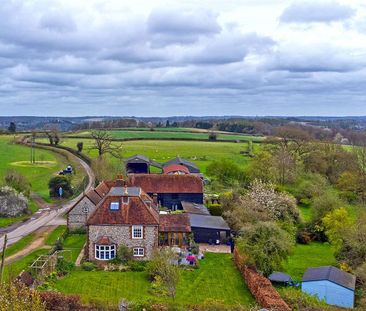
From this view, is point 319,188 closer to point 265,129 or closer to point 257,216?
point 257,216

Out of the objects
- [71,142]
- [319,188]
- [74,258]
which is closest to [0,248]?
[74,258]

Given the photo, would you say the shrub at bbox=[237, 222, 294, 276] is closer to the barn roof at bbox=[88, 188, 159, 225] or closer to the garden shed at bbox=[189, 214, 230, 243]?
the barn roof at bbox=[88, 188, 159, 225]

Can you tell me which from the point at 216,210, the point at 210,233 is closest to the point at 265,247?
the point at 210,233

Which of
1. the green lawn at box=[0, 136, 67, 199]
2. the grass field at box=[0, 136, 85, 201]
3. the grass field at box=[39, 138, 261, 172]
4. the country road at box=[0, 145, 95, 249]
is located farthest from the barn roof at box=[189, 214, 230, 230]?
the grass field at box=[39, 138, 261, 172]

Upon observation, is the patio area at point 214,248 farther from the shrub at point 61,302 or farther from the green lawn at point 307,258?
the shrub at point 61,302

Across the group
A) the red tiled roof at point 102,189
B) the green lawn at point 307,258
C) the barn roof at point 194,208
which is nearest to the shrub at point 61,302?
the green lawn at point 307,258

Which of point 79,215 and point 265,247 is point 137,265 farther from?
point 79,215
